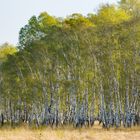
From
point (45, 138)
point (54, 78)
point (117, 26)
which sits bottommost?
point (45, 138)

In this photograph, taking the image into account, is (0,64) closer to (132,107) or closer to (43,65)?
(43,65)

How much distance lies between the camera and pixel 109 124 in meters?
42.9

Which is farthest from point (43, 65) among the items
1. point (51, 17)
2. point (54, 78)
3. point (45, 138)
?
point (45, 138)

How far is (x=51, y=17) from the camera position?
52.2 metres

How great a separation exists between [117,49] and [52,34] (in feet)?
25.2

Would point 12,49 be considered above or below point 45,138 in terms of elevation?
above

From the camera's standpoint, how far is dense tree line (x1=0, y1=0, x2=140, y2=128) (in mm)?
42625

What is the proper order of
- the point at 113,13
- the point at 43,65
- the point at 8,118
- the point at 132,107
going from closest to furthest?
the point at 132,107 → the point at 113,13 → the point at 43,65 → the point at 8,118

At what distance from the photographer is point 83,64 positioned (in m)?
46.1

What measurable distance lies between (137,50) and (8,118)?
2924 centimetres

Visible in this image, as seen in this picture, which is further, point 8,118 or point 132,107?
point 8,118

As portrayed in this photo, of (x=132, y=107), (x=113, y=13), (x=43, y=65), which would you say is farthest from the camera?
(x=43, y=65)

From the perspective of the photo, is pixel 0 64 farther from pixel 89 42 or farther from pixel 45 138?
pixel 45 138

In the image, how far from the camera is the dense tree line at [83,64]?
4262 centimetres
